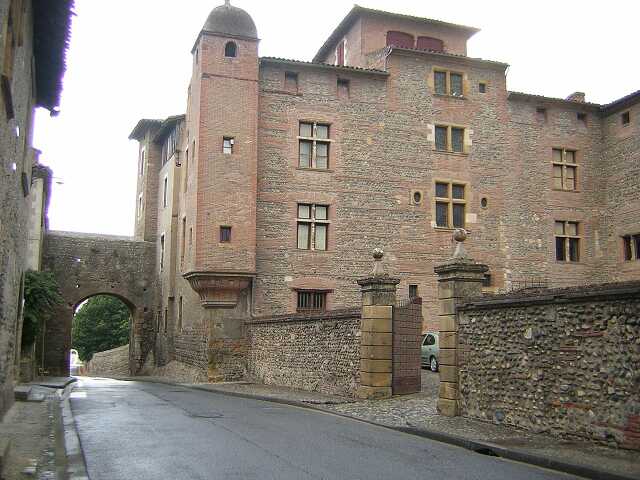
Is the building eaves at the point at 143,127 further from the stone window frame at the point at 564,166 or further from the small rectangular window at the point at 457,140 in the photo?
the stone window frame at the point at 564,166

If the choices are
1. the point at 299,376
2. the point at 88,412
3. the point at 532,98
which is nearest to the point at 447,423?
the point at 88,412

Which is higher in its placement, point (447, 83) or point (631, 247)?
point (447, 83)

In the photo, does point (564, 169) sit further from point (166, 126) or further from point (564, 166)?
point (166, 126)

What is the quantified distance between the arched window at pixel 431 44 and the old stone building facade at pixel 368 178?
0.21 feet

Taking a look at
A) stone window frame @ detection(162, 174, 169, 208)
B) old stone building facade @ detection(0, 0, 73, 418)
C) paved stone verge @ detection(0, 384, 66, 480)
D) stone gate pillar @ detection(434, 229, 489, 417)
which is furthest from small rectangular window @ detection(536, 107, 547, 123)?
paved stone verge @ detection(0, 384, 66, 480)

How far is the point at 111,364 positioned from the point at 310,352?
2847cm

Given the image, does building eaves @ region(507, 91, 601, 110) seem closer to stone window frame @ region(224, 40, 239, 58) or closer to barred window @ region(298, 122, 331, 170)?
barred window @ region(298, 122, 331, 170)

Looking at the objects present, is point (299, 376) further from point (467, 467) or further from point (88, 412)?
point (467, 467)

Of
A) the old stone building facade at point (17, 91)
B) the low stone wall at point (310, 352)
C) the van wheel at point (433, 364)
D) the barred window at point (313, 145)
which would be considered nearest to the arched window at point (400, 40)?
the barred window at point (313, 145)

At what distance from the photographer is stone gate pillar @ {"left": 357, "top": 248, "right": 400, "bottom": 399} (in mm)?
16531

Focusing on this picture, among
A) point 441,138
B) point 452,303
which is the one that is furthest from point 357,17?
point 452,303

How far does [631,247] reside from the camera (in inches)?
1144

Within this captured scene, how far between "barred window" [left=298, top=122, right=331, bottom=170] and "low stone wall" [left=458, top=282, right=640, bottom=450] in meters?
14.8

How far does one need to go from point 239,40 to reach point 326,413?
16.1m
